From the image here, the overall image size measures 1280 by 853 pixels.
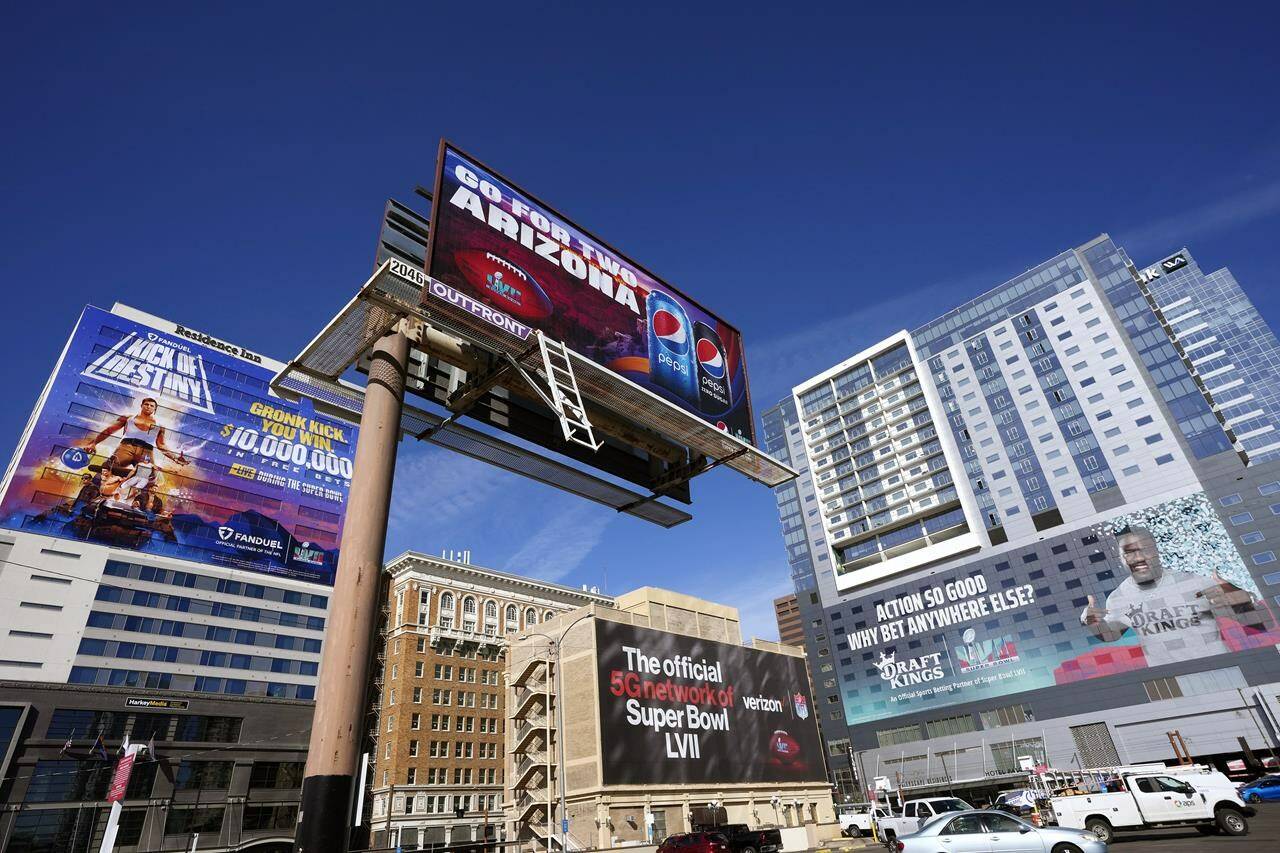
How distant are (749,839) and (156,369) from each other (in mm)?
76161

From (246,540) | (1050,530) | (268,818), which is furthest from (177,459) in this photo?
(1050,530)

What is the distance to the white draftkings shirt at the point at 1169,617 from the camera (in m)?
84.4

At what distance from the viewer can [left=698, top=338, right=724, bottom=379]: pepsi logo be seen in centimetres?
1911

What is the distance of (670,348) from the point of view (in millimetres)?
18172

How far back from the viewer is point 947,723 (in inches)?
4011

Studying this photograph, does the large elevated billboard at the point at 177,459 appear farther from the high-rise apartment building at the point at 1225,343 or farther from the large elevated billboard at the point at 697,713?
the high-rise apartment building at the point at 1225,343

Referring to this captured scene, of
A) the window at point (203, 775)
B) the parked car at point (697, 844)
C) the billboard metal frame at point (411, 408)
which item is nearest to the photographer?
the billboard metal frame at point (411, 408)

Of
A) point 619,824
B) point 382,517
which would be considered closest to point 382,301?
point 382,517

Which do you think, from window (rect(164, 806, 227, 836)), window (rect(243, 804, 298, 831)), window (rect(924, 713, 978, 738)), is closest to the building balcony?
window (rect(243, 804, 298, 831))

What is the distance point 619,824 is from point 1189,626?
7962 centimetres

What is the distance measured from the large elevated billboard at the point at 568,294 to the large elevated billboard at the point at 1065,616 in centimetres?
9545

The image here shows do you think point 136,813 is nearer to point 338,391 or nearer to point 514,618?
point 514,618

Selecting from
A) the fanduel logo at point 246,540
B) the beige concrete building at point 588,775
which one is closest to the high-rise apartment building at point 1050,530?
the beige concrete building at point 588,775

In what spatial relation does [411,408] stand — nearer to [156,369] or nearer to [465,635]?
[465,635]
